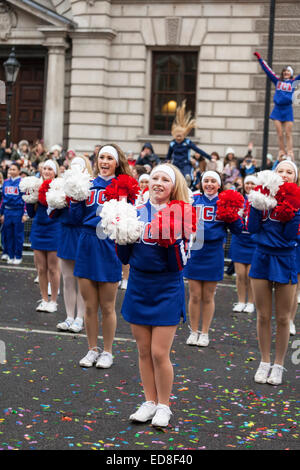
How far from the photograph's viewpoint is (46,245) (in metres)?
9.16

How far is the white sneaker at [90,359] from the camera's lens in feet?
21.7

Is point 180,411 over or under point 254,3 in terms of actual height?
under

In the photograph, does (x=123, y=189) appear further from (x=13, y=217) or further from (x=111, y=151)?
(x=13, y=217)

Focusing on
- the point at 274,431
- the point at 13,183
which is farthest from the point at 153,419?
the point at 13,183

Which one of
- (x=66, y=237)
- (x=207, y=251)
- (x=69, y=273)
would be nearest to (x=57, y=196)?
(x=66, y=237)

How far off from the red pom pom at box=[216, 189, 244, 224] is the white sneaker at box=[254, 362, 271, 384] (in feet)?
5.24

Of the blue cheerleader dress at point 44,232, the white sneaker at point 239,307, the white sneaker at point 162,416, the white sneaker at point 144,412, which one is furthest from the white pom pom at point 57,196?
the white sneaker at point 239,307

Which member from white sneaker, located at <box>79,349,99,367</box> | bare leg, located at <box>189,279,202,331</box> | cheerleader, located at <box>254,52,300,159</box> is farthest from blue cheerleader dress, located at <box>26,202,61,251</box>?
cheerleader, located at <box>254,52,300,159</box>

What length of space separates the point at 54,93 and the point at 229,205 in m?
15.1

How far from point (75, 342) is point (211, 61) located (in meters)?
14.5

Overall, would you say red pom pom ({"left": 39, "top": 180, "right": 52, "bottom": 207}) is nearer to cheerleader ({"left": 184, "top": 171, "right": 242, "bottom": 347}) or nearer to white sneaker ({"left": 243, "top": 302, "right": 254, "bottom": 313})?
cheerleader ({"left": 184, "top": 171, "right": 242, "bottom": 347})

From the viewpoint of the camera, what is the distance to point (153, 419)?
5082mm

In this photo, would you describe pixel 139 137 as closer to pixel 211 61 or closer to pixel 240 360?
pixel 211 61

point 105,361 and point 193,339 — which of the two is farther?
point 193,339
